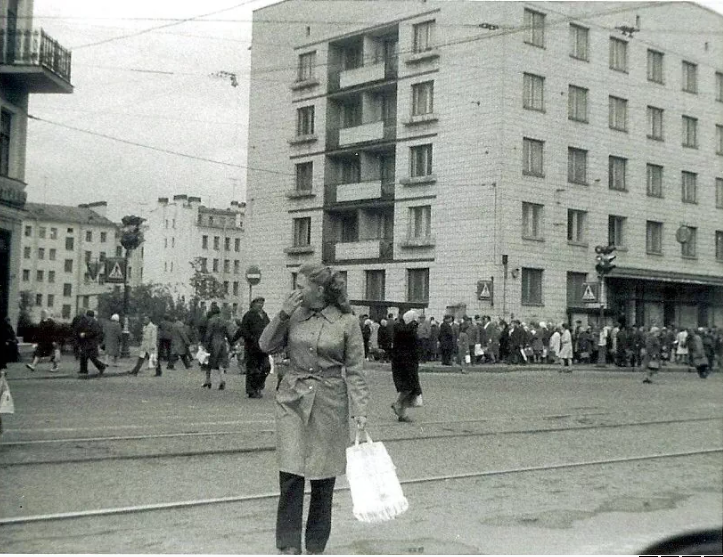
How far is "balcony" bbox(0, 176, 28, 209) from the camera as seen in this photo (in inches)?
498

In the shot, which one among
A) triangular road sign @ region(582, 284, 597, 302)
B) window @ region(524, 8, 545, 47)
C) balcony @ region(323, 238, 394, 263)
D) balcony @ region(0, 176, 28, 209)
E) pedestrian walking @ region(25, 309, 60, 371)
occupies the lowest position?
pedestrian walking @ region(25, 309, 60, 371)

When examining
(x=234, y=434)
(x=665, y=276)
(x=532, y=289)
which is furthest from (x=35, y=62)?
(x=532, y=289)

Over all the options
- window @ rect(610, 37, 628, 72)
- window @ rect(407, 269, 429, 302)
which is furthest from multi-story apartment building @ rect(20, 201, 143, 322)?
window @ rect(610, 37, 628, 72)

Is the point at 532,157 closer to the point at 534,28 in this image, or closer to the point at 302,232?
the point at 534,28

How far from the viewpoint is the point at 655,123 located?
587 inches

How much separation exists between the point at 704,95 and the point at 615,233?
8590mm

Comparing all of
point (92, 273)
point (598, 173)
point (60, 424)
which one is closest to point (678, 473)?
point (60, 424)

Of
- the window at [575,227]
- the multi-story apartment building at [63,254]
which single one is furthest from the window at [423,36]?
the multi-story apartment building at [63,254]

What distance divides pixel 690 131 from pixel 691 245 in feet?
5.93

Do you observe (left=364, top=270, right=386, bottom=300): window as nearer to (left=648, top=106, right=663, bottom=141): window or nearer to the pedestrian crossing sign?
the pedestrian crossing sign

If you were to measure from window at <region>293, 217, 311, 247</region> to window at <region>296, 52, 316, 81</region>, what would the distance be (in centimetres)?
344

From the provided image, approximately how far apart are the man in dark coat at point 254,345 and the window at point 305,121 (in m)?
6.32

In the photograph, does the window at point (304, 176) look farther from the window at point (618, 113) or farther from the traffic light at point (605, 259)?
the window at point (618, 113)

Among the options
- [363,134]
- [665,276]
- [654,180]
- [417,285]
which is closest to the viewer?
[665,276]
